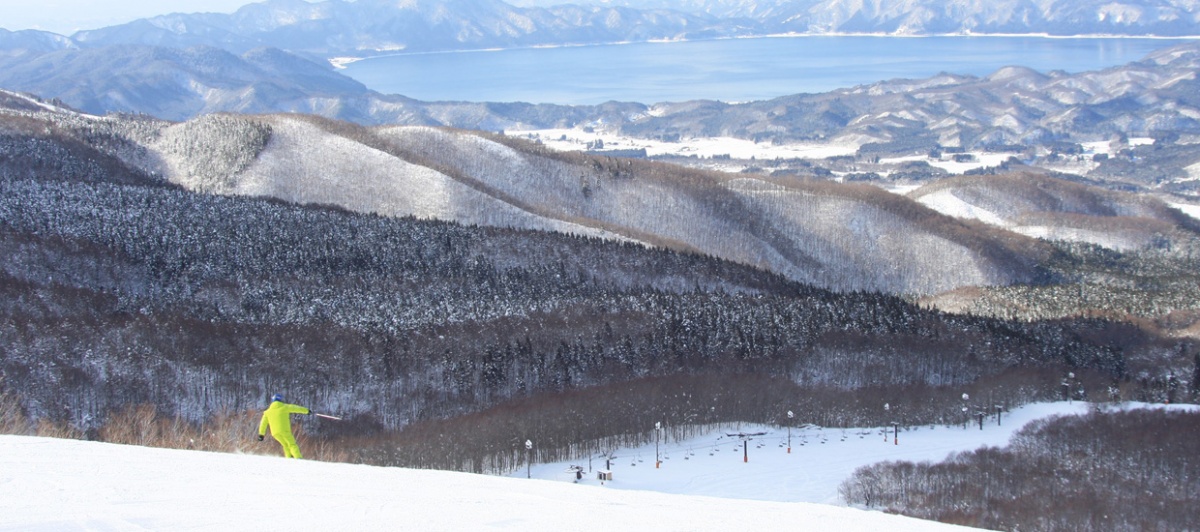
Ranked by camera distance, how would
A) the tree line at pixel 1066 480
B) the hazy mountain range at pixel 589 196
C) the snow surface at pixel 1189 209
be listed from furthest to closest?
1. the snow surface at pixel 1189 209
2. the hazy mountain range at pixel 589 196
3. the tree line at pixel 1066 480

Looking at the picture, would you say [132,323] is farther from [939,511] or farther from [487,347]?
[939,511]

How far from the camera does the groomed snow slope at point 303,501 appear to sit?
2147 cm

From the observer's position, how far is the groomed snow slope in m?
21.5

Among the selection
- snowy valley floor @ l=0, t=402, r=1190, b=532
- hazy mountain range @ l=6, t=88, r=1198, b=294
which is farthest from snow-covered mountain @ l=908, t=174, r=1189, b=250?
snowy valley floor @ l=0, t=402, r=1190, b=532

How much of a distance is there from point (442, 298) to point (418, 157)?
65.5 metres

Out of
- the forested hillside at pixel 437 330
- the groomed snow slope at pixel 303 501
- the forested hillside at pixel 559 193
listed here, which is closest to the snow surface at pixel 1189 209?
the forested hillside at pixel 559 193

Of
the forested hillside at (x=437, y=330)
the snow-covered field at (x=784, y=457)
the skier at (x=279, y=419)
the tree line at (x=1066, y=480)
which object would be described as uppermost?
the skier at (x=279, y=419)

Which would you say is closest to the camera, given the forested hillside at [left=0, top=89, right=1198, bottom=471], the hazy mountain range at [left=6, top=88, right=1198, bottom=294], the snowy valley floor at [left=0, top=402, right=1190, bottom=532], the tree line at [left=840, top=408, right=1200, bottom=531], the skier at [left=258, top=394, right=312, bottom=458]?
the snowy valley floor at [left=0, top=402, right=1190, bottom=532]

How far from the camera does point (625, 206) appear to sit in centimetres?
14250

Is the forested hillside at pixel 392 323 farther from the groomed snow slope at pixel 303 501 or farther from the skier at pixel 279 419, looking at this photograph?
the groomed snow slope at pixel 303 501

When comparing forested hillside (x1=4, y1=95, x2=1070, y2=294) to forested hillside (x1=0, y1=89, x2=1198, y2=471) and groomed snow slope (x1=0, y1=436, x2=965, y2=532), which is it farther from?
groomed snow slope (x1=0, y1=436, x2=965, y2=532)

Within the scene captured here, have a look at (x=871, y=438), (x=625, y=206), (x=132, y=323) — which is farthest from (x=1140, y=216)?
(x=132, y=323)

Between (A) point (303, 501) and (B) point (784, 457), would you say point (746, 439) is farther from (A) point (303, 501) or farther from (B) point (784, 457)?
(A) point (303, 501)

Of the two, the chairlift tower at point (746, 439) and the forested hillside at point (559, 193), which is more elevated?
the forested hillside at point (559, 193)
